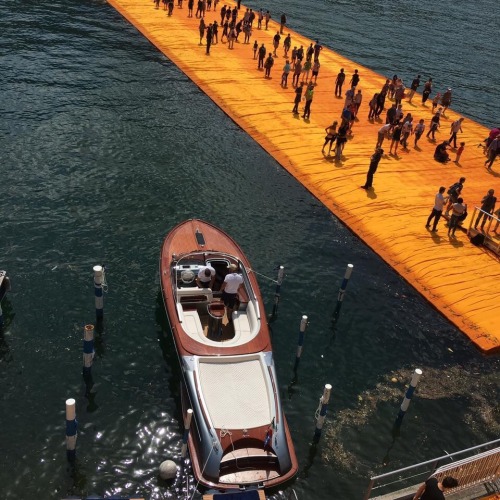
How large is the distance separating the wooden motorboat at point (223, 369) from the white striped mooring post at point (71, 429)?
10.3ft

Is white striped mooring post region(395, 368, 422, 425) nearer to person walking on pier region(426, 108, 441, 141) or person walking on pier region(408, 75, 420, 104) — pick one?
person walking on pier region(426, 108, 441, 141)

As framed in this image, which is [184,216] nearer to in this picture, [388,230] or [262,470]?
[388,230]

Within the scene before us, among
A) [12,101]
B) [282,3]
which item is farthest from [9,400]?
[282,3]

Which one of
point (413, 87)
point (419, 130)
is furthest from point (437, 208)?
point (413, 87)

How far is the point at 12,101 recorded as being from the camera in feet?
119

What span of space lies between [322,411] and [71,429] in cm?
687

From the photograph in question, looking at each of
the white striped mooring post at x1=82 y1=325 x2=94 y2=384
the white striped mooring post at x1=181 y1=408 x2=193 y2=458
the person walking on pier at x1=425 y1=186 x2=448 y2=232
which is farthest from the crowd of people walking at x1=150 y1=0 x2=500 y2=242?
the white striped mooring post at x1=82 y1=325 x2=94 y2=384

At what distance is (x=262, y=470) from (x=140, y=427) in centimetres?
401

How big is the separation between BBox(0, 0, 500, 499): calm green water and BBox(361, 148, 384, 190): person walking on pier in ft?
10.9

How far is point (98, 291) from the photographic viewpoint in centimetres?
1891

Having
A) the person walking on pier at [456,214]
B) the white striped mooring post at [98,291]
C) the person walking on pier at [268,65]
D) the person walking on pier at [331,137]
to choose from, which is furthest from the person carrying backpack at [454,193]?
the person walking on pier at [268,65]

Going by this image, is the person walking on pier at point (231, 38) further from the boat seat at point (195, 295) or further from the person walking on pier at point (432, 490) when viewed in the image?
the person walking on pier at point (432, 490)

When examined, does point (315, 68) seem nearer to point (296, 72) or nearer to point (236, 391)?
point (296, 72)

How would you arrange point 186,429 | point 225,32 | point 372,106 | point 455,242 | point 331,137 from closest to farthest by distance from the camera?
1. point 186,429
2. point 455,242
3. point 331,137
4. point 372,106
5. point 225,32
